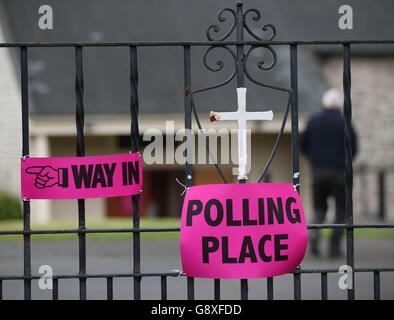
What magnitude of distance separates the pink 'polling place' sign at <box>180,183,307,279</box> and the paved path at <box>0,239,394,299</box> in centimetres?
347

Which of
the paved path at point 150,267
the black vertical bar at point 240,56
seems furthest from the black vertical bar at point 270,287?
the paved path at point 150,267

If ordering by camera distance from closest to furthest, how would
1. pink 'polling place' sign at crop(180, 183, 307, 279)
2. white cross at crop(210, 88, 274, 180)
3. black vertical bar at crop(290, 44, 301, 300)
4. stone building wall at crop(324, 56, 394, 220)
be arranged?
pink 'polling place' sign at crop(180, 183, 307, 279) < white cross at crop(210, 88, 274, 180) < black vertical bar at crop(290, 44, 301, 300) < stone building wall at crop(324, 56, 394, 220)

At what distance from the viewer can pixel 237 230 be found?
164 inches

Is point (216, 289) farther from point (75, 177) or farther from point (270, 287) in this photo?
point (75, 177)

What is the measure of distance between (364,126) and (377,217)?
3164 mm

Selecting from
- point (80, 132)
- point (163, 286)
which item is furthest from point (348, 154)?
point (80, 132)

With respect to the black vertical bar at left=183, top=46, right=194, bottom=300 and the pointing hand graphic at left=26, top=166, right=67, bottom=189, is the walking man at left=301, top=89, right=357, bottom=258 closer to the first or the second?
the black vertical bar at left=183, top=46, right=194, bottom=300

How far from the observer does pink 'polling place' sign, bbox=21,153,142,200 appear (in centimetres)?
430

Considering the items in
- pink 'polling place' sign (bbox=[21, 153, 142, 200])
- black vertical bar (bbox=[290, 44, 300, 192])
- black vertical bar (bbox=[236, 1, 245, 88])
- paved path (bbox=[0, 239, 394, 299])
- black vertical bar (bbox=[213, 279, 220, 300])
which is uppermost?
black vertical bar (bbox=[236, 1, 245, 88])

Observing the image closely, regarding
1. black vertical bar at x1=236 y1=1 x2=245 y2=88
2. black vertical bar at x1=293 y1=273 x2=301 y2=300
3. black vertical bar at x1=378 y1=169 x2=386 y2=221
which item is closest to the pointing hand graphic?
black vertical bar at x1=236 y1=1 x2=245 y2=88

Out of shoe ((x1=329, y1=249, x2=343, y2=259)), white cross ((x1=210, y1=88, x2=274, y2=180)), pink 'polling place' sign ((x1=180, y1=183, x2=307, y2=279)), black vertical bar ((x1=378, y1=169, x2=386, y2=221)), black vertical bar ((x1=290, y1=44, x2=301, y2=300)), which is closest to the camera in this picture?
pink 'polling place' sign ((x1=180, y1=183, x2=307, y2=279))

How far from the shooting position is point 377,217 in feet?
64.6

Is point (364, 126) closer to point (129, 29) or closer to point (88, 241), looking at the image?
point (129, 29)
